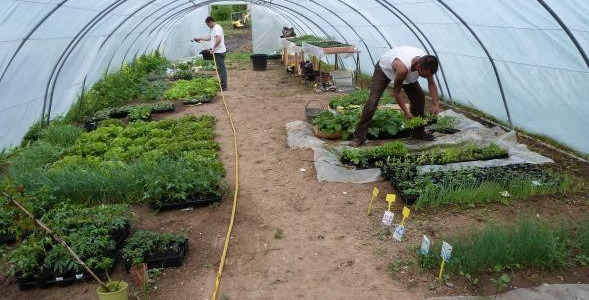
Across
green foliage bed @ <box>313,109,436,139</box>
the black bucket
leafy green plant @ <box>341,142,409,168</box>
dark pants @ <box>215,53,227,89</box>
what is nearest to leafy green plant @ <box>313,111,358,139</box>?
green foliage bed @ <box>313,109,436,139</box>

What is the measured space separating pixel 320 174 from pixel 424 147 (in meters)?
1.69

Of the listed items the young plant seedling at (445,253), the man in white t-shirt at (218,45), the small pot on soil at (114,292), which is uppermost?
the man in white t-shirt at (218,45)

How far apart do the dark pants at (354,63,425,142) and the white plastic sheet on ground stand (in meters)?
0.34

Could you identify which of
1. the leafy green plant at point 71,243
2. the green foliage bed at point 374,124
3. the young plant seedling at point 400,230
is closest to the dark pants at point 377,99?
the green foliage bed at point 374,124

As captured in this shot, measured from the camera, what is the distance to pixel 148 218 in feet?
13.9

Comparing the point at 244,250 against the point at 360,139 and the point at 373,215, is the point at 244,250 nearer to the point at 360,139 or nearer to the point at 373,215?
the point at 373,215

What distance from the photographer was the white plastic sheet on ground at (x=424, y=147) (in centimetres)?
495

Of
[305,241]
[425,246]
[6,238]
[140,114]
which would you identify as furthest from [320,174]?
[140,114]

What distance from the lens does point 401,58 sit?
5438 mm

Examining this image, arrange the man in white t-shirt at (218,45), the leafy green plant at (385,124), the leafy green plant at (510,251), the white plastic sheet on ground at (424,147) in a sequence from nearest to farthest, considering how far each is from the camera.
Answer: the leafy green plant at (510,251) → the white plastic sheet on ground at (424,147) → the leafy green plant at (385,124) → the man in white t-shirt at (218,45)

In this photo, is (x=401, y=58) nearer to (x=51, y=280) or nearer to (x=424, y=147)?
(x=424, y=147)

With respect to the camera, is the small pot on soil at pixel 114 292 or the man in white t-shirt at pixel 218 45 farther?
the man in white t-shirt at pixel 218 45

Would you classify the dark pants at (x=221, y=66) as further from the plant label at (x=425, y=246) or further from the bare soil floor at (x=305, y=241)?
the plant label at (x=425, y=246)

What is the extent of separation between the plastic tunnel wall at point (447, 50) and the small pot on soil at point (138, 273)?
12.5ft
